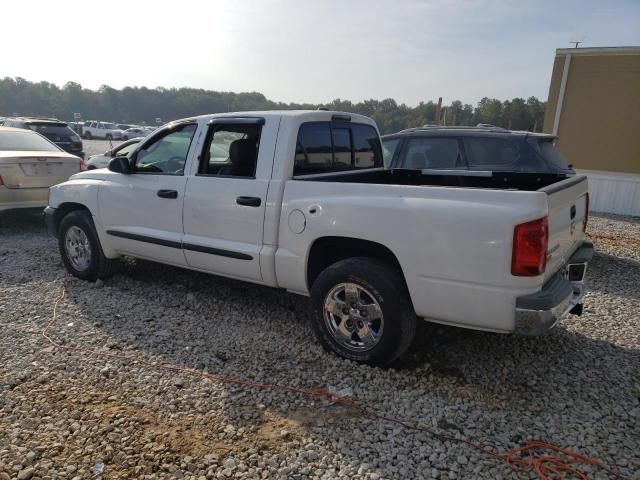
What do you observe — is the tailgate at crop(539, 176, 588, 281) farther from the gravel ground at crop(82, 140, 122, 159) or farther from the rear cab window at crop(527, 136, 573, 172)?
the gravel ground at crop(82, 140, 122, 159)

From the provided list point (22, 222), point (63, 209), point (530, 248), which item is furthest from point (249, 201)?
point (22, 222)

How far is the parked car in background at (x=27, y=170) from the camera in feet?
23.1

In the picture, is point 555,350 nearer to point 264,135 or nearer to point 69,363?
point 264,135

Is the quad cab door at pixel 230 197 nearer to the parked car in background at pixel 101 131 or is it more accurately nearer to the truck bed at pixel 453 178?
the truck bed at pixel 453 178

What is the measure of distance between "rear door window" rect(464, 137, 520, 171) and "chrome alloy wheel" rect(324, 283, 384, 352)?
11.5 feet

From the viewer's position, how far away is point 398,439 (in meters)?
2.78

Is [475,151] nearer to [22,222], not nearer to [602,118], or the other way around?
[602,118]

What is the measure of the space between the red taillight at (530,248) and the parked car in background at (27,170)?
7.10 metres

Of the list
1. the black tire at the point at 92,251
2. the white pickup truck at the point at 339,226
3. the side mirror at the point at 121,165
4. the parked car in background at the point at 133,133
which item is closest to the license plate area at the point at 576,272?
the white pickup truck at the point at 339,226

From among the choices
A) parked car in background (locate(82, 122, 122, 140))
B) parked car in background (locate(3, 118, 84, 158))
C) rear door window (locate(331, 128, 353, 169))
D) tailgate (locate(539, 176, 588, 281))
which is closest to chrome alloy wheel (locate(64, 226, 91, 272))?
rear door window (locate(331, 128, 353, 169))

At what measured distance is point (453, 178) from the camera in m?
4.53

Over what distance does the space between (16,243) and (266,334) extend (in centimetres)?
489

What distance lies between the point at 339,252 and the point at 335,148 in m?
1.14

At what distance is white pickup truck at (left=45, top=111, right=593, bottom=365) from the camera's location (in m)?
2.90
